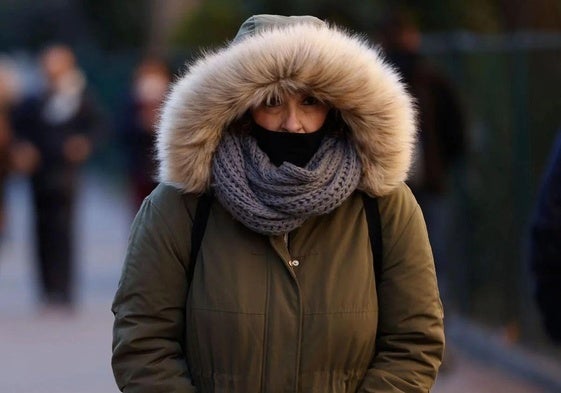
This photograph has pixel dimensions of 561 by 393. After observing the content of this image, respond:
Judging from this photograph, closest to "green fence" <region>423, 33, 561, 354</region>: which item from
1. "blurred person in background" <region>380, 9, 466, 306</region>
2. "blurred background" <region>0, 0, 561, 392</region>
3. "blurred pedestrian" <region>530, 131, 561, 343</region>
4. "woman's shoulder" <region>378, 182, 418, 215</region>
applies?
"blurred background" <region>0, 0, 561, 392</region>

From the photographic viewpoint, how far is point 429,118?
9914 millimetres

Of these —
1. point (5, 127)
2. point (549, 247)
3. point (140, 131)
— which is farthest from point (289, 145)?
point (5, 127)

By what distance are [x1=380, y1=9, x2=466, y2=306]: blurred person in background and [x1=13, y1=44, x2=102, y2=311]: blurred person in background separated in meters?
3.99

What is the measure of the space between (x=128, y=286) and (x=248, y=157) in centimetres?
44

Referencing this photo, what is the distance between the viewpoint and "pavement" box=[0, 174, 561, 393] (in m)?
9.34

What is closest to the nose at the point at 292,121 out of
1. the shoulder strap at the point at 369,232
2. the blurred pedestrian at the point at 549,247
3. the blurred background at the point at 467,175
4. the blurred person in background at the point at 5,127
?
the shoulder strap at the point at 369,232

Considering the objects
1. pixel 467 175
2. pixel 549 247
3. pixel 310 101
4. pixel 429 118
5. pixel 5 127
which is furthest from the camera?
pixel 5 127

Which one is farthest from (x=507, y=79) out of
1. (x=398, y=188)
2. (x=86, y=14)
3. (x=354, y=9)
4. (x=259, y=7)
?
(x=86, y=14)

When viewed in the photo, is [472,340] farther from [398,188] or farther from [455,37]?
[398,188]

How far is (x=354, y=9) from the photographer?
19.7 metres

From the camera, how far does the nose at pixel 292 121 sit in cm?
395

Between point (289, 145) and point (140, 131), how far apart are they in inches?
387

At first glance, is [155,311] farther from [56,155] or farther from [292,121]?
[56,155]

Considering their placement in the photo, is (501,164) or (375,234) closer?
(375,234)
